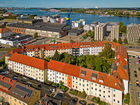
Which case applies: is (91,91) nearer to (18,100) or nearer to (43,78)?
(43,78)

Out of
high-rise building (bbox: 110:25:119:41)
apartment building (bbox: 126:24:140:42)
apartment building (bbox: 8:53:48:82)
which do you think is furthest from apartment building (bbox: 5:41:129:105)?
apartment building (bbox: 126:24:140:42)

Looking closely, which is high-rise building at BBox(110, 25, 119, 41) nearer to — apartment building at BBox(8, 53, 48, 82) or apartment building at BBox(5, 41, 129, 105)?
apartment building at BBox(5, 41, 129, 105)

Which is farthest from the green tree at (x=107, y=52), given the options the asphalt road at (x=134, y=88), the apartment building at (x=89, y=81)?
the apartment building at (x=89, y=81)

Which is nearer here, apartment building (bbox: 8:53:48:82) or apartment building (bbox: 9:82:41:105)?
apartment building (bbox: 9:82:41:105)

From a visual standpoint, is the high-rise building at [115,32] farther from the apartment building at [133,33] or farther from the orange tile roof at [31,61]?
the orange tile roof at [31,61]

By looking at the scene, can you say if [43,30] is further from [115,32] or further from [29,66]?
[29,66]

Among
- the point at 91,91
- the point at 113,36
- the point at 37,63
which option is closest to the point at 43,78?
the point at 37,63
